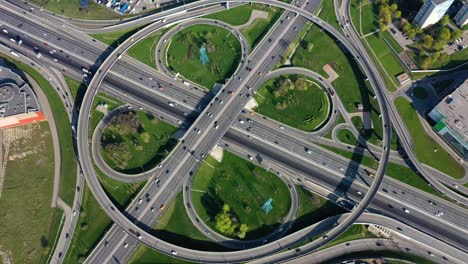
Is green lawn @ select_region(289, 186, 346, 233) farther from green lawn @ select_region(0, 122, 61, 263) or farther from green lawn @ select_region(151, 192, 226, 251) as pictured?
green lawn @ select_region(0, 122, 61, 263)

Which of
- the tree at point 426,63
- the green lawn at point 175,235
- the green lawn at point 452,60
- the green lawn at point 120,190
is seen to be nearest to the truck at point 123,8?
the green lawn at point 120,190

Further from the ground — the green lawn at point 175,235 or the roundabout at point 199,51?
the roundabout at point 199,51

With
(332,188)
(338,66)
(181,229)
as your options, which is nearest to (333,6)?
(338,66)

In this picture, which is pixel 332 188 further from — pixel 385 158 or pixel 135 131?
pixel 135 131

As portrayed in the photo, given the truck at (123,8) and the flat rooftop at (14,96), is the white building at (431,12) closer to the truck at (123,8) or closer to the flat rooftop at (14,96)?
the truck at (123,8)

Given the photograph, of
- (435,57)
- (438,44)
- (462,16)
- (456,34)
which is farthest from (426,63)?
(462,16)

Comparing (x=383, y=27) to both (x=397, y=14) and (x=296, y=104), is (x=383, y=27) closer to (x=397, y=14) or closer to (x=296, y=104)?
(x=397, y=14)
